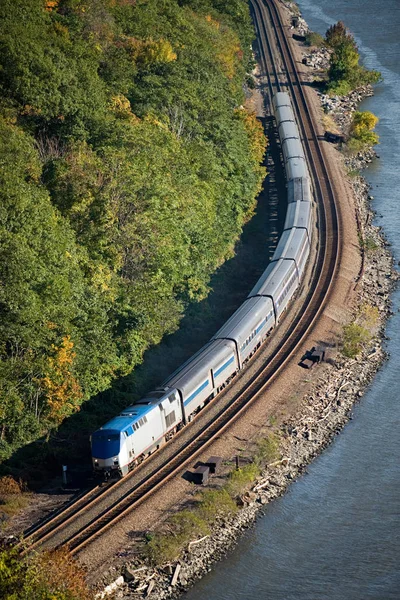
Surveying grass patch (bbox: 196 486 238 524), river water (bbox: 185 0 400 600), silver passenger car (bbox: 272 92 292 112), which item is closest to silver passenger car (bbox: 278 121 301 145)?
silver passenger car (bbox: 272 92 292 112)

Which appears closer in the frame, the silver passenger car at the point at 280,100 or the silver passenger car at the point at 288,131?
the silver passenger car at the point at 288,131

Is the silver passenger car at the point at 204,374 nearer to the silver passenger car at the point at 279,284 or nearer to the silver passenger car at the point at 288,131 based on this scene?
the silver passenger car at the point at 279,284

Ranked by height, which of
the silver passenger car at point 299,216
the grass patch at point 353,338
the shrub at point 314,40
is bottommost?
the grass patch at point 353,338

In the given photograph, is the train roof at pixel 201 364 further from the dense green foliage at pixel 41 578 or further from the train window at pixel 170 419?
the dense green foliage at pixel 41 578

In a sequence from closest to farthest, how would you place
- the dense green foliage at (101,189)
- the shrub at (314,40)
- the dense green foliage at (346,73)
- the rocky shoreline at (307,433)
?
the rocky shoreline at (307,433) < the dense green foliage at (101,189) < the dense green foliage at (346,73) < the shrub at (314,40)

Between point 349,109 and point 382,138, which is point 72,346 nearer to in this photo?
point 382,138

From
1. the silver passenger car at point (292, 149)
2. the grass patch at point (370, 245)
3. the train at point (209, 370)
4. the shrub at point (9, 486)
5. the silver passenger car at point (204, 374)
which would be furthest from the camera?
the silver passenger car at point (292, 149)

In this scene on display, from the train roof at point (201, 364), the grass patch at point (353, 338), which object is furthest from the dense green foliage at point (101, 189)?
the grass patch at point (353, 338)

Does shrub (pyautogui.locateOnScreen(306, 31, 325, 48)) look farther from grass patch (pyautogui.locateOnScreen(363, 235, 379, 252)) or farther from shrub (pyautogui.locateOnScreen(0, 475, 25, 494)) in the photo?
shrub (pyautogui.locateOnScreen(0, 475, 25, 494))

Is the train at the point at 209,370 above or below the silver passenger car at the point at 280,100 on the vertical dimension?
below
